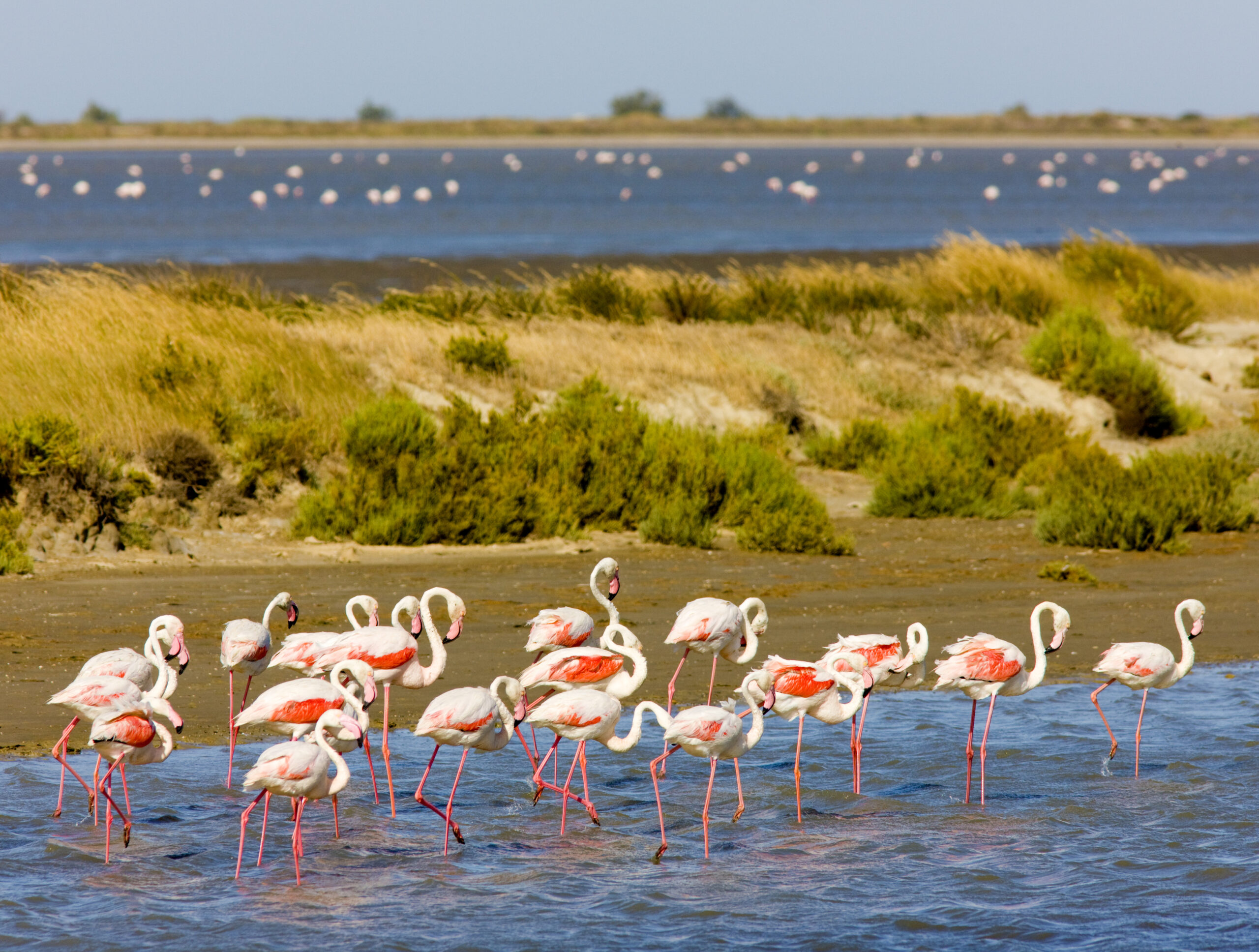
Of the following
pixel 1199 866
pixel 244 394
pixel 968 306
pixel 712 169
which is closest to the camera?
pixel 1199 866

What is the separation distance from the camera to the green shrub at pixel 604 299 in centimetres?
2020

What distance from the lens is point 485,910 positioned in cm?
635

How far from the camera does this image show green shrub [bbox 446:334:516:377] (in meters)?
16.7

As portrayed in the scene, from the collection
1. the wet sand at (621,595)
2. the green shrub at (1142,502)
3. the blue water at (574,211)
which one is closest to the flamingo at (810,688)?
the wet sand at (621,595)

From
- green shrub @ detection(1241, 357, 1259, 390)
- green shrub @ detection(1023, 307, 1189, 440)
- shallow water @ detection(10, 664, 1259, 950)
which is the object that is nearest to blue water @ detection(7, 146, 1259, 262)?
green shrub @ detection(1023, 307, 1189, 440)

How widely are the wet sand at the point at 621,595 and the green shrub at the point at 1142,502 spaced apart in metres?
0.23

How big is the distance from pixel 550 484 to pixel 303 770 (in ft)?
24.8

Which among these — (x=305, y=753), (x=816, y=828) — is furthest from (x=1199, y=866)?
(x=305, y=753)

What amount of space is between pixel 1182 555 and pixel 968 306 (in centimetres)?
986

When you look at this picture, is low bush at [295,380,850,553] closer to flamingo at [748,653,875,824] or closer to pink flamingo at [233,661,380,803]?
flamingo at [748,653,875,824]

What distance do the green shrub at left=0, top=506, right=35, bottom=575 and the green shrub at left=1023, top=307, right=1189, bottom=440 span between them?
12.7 m

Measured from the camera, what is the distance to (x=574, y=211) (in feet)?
192

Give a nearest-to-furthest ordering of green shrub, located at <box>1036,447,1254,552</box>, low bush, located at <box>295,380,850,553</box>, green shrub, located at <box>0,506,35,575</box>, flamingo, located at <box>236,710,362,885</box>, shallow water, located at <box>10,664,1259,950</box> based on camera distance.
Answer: flamingo, located at <box>236,710,362,885</box> → shallow water, located at <box>10,664,1259,950</box> → green shrub, located at <box>0,506,35,575</box> → low bush, located at <box>295,380,850,553</box> → green shrub, located at <box>1036,447,1254,552</box>

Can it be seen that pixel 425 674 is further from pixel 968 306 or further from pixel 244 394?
pixel 968 306
